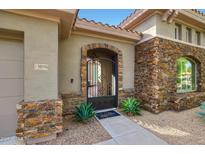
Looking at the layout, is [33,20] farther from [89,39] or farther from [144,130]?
[144,130]

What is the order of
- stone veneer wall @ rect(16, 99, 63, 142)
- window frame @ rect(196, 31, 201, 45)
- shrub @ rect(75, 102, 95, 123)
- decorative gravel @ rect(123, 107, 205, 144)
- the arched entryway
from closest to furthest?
stone veneer wall @ rect(16, 99, 63, 142) < decorative gravel @ rect(123, 107, 205, 144) < shrub @ rect(75, 102, 95, 123) < the arched entryway < window frame @ rect(196, 31, 201, 45)

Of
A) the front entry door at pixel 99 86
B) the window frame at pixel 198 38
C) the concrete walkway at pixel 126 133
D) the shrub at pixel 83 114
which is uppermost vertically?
the window frame at pixel 198 38

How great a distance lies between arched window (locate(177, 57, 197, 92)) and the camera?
6410mm

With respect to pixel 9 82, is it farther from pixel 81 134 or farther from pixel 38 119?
pixel 81 134

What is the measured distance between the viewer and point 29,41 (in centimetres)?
298

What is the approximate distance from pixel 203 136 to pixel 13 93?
17.6 ft

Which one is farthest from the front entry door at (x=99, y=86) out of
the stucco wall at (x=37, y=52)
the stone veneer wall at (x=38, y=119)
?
the stucco wall at (x=37, y=52)

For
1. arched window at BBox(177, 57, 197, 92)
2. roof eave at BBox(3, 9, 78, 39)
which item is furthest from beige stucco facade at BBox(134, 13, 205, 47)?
roof eave at BBox(3, 9, 78, 39)

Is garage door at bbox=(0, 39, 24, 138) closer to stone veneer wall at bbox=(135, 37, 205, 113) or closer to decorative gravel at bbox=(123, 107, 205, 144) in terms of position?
decorative gravel at bbox=(123, 107, 205, 144)

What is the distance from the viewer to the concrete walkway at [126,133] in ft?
9.78

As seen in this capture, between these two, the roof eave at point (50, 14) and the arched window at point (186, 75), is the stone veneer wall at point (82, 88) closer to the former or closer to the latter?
the roof eave at point (50, 14)

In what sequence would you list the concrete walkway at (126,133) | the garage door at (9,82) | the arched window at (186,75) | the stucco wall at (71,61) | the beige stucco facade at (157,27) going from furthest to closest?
the arched window at (186,75)
the beige stucco facade at (157,27)
the stucco wall at (71,61)
the garage door at (9,82)
the concrete walkway at (126,133)

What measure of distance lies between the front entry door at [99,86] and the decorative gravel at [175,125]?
1426 millimetres

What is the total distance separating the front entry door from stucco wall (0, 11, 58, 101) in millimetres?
2409
